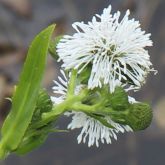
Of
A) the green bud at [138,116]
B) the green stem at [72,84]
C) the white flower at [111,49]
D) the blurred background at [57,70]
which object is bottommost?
the green bud at [138,116]

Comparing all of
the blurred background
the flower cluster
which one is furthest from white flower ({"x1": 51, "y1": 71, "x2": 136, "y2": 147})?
the blurred background

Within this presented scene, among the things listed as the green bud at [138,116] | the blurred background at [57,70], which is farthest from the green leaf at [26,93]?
the blurred background at [57,70]

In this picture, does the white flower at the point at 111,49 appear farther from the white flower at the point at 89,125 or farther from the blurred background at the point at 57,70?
the blurred background at the point at 57,70

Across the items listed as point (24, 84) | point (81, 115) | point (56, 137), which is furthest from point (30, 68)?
point (56, 137)

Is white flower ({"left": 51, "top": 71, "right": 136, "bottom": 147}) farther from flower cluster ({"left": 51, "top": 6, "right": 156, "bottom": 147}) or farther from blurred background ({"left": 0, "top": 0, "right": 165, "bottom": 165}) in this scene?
blurred background ({"left": 0, "top": 0, "right": 165, "bottom": 165})

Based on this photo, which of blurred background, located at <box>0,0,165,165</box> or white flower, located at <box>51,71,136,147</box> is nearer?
white flower, located at <box>51,71,136,147</box>

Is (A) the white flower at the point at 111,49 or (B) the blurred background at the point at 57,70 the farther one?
(B) the blurred background at the point at 57,70
